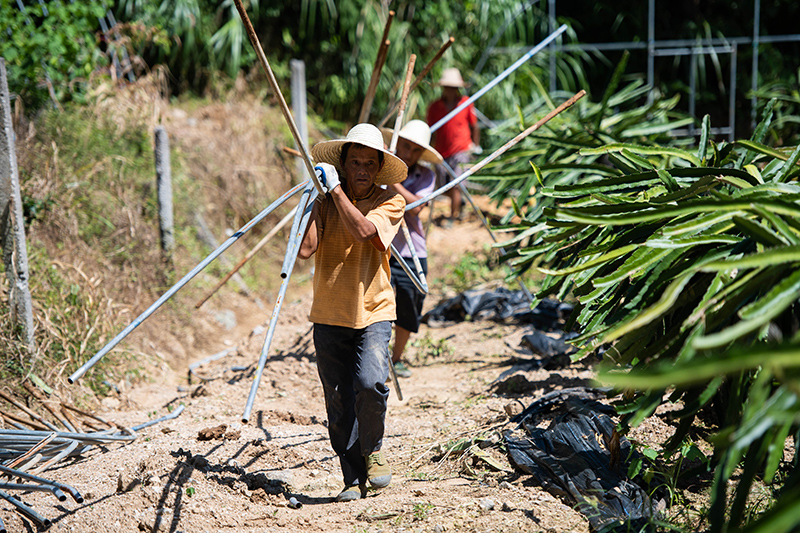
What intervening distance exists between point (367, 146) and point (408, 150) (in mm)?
1373

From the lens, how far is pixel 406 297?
4.39 meters

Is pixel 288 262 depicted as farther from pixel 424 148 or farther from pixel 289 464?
pixel 424 148

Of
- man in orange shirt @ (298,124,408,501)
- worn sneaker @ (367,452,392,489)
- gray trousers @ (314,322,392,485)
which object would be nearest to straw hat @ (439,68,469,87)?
man in orange shirt @ (298,124,408,501)

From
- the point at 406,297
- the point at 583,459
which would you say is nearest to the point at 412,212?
the point at 406,297

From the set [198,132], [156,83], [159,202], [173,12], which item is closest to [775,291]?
[159,202]

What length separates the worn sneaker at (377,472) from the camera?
9.86 ft

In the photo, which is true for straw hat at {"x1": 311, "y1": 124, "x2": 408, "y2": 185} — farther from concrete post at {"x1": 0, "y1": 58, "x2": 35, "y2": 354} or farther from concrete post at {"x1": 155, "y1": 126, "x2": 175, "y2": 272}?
concrete post at {"x1": 155, "y1": 126, "x2": 175, "y2": 272}

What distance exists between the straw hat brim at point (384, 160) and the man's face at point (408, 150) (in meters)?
1.03

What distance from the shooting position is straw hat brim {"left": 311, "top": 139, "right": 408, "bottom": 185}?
9.94ft

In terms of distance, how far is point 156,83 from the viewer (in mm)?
7691

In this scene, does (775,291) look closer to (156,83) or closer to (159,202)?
(159,202)

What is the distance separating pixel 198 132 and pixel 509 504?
5.87 meters

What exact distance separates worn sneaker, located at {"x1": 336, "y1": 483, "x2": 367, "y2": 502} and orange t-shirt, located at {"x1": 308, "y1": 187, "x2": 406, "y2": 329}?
75 centimetres

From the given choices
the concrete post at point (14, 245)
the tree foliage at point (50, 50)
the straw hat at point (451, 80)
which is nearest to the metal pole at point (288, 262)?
the concrete post at point (14, 245)
